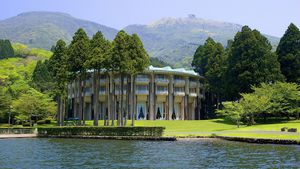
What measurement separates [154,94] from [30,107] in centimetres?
2547

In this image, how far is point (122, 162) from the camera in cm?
2423

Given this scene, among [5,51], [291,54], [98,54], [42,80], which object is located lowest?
[42,80]

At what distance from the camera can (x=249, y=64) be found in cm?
7356

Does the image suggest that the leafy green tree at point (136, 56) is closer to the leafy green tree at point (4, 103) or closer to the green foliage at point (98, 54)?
the green foliage at point (98, 54)

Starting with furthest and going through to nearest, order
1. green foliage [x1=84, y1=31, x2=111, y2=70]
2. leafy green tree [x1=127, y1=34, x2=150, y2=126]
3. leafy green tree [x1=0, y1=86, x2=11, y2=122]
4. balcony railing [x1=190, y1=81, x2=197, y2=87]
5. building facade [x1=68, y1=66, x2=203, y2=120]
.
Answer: balcony railing [x1=190, y1=81, x2=197, y2=87]
building facade [x1=68, y1=66, x2=203, y2=120]
leafy green tree [x1=0, y1=86, x2=11, y2=122]
green foliage [x1=84, y1=31, x2=111, y2=70]
leafy green tree [x1=127, y1=34, x2=150, y2=126]

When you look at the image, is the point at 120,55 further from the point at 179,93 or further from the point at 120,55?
the point at 179,93

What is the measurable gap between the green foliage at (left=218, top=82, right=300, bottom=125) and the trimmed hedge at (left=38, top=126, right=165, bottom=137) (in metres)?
19.9

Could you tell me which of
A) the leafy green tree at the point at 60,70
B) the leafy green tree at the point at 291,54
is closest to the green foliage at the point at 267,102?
the leafy green tree at the point at 291,54

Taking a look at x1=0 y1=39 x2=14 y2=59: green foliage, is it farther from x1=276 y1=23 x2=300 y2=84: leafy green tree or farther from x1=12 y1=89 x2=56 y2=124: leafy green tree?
x1=276 y1=23 x2=300 y2=84: leafy green tree

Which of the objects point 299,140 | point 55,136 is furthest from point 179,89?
point 299,140

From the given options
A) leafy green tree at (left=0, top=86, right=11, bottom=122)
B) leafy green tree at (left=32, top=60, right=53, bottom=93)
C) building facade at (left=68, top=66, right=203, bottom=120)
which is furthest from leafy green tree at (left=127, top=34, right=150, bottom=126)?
leafy green tree at (left=32, top=60, right=53, bottom=93)

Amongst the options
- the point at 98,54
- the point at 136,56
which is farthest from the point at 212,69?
the point at 98,54

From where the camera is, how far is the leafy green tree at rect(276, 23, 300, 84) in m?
73.6

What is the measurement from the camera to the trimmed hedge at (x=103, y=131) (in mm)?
47094
